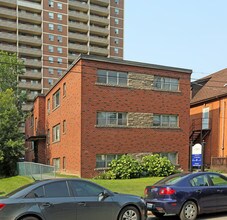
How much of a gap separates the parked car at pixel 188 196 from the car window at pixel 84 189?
205 cm

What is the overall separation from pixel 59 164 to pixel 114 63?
1109cm

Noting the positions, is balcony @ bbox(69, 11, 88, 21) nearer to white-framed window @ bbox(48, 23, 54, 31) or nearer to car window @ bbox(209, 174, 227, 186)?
white-framed window @ bbox(48, 23, 54, 31)

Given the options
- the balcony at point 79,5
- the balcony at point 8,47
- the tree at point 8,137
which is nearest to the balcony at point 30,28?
the balcony at point 8,47

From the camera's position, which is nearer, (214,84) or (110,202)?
(110,202)

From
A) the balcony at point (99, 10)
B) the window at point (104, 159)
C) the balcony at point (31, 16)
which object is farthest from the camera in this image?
the balcony at point (99, 10)

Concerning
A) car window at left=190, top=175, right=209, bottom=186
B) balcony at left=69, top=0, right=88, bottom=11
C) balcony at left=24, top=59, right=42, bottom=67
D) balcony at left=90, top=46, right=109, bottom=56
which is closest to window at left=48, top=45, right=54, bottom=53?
balcony at left=24, top=59, right=42, bottom=67

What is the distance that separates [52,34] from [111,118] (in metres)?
63.1

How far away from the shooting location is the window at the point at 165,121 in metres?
25.7

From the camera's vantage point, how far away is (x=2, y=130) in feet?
112

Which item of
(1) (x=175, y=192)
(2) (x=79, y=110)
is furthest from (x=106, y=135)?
(1) (x=175, y=192)

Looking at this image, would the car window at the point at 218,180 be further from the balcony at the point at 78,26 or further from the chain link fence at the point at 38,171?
the balcony at the point at 78,26

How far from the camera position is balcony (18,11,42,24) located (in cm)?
7888

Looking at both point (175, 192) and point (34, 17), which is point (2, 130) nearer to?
point (175, 192)

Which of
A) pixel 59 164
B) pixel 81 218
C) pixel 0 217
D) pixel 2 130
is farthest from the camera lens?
pixel 2 130
